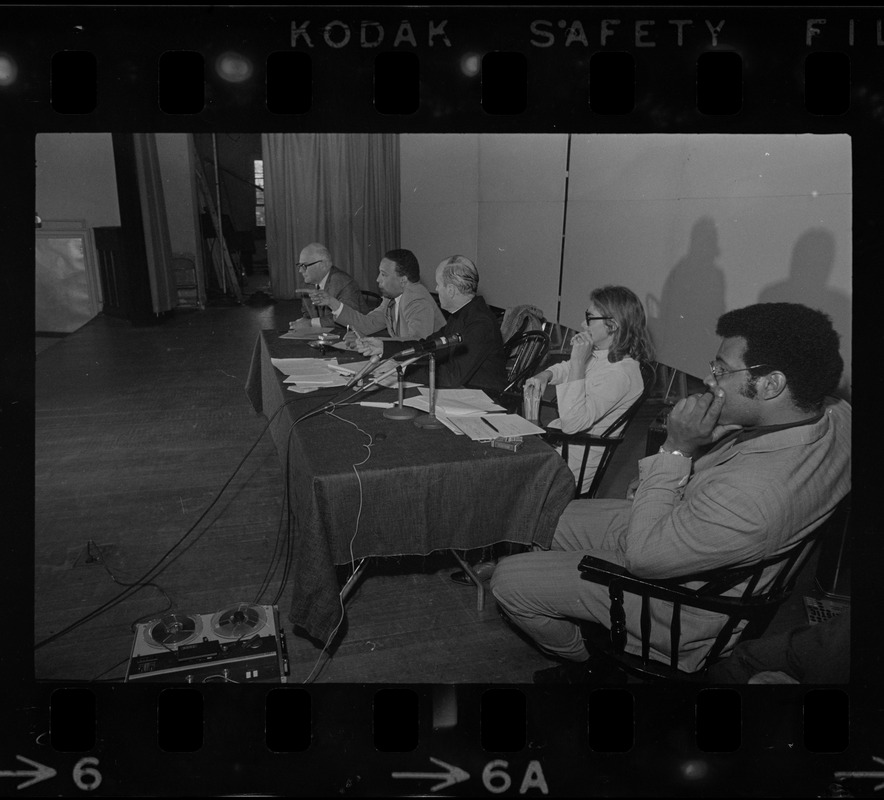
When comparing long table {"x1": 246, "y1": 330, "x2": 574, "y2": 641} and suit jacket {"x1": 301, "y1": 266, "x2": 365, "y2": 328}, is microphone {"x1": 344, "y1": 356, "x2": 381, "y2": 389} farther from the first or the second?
suit jacket {"x1": 301, "y1": 266, "x2": 365, "y2": 328}

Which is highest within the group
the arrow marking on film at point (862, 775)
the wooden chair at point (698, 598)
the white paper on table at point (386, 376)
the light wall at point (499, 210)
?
the light wall at point (499, 210)

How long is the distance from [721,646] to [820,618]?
98 centimetres

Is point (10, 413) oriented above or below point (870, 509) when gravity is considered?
above

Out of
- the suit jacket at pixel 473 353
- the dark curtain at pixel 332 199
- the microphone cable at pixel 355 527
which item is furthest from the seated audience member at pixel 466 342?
the dark curtain at pixel 332 199

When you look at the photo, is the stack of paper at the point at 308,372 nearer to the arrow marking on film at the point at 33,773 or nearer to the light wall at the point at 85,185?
the arrow marking on film at the point at 33,773

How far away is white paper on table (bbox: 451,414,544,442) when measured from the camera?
211cm

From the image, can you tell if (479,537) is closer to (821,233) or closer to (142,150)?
(821,233)

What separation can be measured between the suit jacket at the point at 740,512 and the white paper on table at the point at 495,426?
56cm

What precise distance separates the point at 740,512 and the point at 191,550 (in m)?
2.35

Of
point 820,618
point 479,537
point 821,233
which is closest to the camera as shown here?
point 479,537

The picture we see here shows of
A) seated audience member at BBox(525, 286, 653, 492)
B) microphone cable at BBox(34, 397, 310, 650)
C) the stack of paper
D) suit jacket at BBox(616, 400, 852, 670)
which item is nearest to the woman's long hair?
seated audience member at BBox(525, 286, 653, 492)
